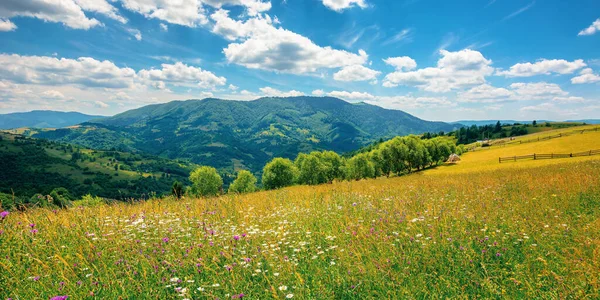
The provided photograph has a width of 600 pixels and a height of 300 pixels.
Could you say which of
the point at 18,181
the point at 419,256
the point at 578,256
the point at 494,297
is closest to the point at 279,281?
the point at 419,256

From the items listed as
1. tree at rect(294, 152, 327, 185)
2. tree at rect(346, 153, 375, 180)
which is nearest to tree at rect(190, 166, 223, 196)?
tree at rect(294, 152, 327, 185)

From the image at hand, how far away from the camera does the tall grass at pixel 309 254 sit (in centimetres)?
445

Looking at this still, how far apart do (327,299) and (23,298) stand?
4497mm

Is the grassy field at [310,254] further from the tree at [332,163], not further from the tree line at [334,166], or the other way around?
the tree at [332,163]

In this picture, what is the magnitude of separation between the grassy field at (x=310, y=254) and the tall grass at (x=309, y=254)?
0.03m

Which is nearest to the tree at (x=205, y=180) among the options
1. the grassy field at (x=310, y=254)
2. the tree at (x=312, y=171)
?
the tree at (x=312, y=171)

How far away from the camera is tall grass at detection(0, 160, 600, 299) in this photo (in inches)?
175

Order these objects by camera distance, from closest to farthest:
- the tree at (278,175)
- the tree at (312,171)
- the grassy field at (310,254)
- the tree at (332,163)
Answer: the grassy field at (310,254)
the tree at (278,175)
the tree at (312,171)
the tree at (332,163)

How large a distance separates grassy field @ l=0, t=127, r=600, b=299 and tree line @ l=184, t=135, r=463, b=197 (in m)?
65.9

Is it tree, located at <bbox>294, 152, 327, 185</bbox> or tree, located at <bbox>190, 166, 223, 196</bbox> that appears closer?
tree, located at <bbox>190, 166, 223, 196</bbox>

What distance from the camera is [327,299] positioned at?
14.1ft

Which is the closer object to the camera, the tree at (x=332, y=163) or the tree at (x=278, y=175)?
the tree at (x=278, y=175)

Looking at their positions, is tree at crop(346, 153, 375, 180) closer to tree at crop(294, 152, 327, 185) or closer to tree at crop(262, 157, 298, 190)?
tree at crop(294, 152, 327, 185)

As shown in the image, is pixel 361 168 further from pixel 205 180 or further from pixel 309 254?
pixel 309 254
